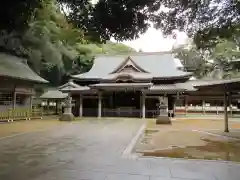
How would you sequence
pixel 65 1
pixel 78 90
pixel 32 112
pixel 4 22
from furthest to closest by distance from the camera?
pixel 78 90, pixel 32 112, pixel 65 1, pixel 4 22

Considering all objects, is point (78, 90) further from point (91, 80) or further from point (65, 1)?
point (65, 1)

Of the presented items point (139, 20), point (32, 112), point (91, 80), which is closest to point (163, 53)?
point (91, 80)

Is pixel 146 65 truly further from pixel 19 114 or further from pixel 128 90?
pixel 19 114

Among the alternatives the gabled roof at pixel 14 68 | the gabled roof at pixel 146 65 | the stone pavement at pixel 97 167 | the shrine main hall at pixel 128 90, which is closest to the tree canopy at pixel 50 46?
the gabled roof at pixel 14 68

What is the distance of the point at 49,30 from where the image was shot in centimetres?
2620

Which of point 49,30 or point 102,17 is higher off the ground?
point 49,30

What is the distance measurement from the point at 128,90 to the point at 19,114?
1072 cm

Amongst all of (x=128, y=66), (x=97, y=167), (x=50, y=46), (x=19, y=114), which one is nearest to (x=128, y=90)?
(x=128, y=66)

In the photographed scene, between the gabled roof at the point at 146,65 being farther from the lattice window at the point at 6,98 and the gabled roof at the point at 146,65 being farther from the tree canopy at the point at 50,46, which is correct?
the lattice window at the point at 6,98

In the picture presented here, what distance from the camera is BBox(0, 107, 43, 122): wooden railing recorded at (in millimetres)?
20875

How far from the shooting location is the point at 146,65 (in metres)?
32.8

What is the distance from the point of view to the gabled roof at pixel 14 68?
22.8 m

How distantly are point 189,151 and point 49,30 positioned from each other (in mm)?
21395

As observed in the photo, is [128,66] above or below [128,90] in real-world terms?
above
